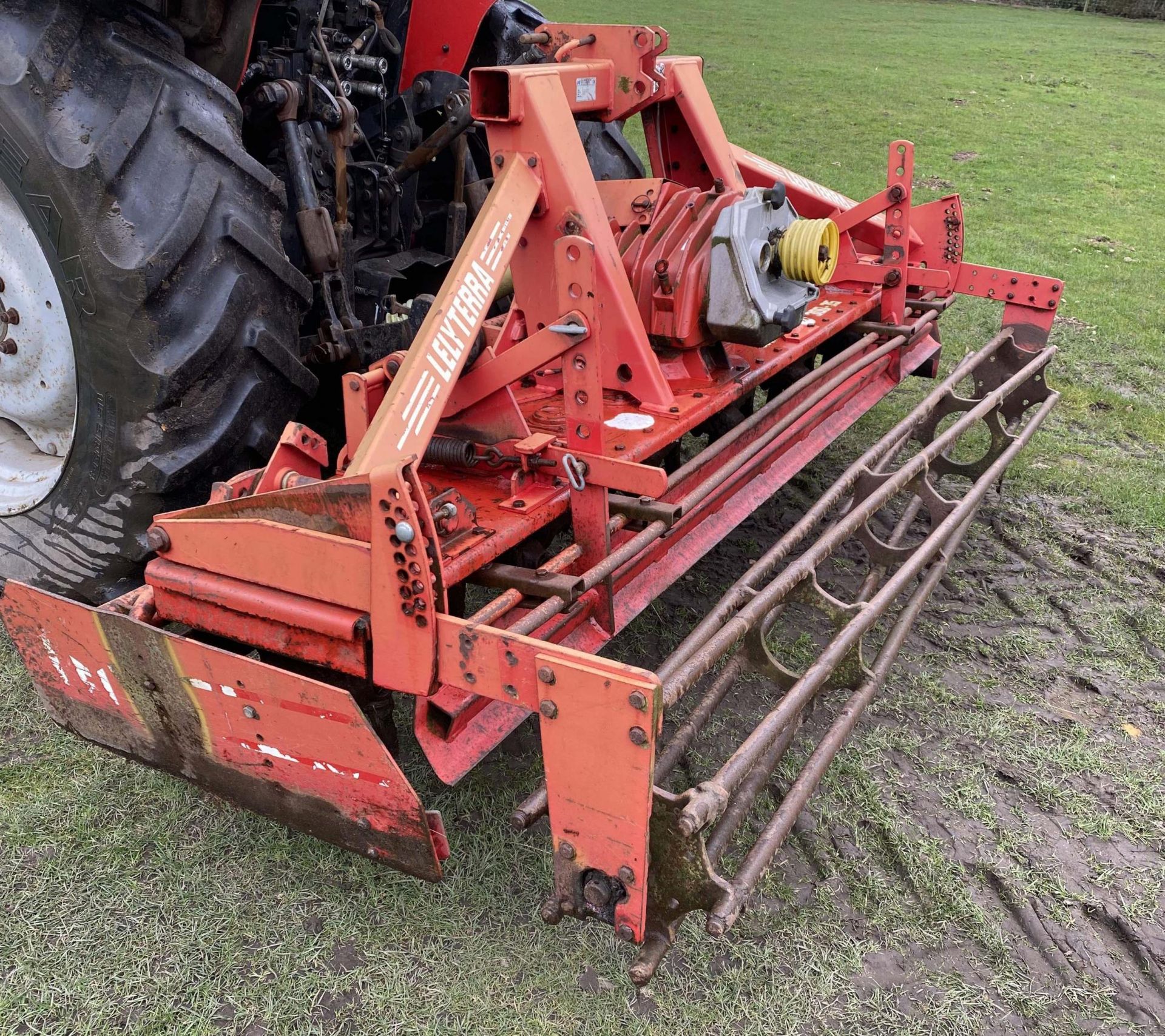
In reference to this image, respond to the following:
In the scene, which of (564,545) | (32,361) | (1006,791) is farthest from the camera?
(564,545)

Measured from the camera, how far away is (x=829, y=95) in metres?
12.1

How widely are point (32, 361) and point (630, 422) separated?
1548mm

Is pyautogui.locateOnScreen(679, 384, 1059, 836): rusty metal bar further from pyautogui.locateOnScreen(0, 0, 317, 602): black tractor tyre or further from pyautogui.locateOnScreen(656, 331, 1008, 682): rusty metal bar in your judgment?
pyautogui.locateOnScreen(0, 0, 317, 602): black tractor tyre

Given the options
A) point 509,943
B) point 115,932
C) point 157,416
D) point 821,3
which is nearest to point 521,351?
point 157,416

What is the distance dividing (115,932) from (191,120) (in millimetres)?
1724

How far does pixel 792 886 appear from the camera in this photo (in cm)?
216

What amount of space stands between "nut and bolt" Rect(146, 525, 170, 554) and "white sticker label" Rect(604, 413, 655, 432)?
1.14m

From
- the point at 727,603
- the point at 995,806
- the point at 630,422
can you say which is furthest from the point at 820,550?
the point at 995,806

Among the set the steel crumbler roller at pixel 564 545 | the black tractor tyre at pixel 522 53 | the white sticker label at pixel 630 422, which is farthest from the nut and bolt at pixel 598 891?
the black tractor tyre at pixel 522 53

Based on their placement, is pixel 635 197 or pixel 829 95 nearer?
pixel 635 197

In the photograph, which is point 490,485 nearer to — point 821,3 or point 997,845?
point 997,845

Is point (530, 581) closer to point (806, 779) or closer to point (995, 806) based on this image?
point (806, 779)

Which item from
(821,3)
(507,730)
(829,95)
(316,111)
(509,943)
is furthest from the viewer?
(821,3)

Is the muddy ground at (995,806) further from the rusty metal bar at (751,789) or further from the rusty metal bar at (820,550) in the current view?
the rusty metal bar at (820,550)
